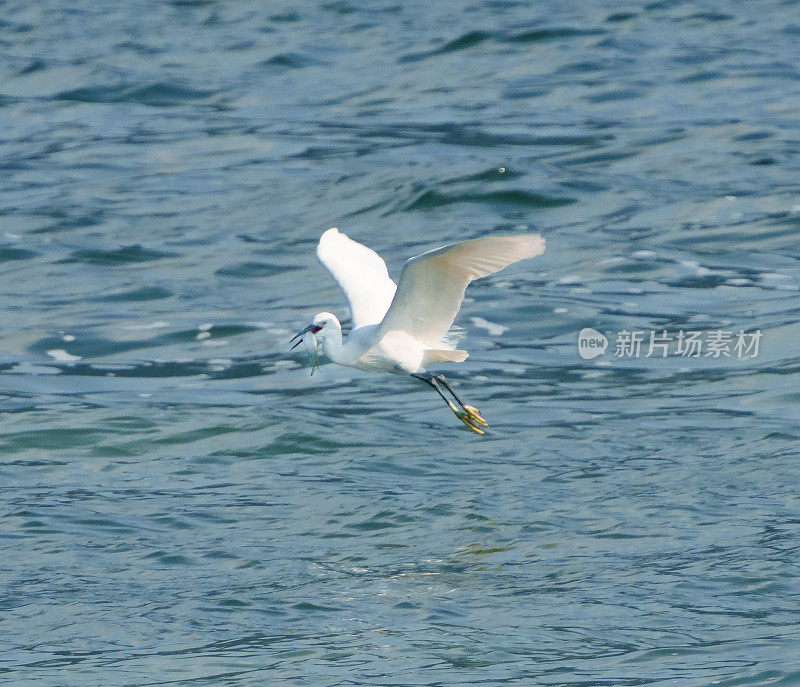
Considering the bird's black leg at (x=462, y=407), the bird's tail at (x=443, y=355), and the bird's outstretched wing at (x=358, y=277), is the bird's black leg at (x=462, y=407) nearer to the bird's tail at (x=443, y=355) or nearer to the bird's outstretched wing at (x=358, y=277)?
the bird's tail at (x=443, y=355)

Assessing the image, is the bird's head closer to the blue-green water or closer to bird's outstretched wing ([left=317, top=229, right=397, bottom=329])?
bird's outstretched wing ([left=317, top=229, right=397, bottom=329])

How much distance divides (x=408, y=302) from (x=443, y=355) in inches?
23.7

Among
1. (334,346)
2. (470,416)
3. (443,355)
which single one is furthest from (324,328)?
(470,416)

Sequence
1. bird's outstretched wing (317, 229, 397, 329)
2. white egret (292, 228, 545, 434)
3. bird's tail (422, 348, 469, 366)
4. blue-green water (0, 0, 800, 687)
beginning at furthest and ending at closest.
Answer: bird's outstretched wing (317, 229, 397, 329) → bird's tail (422, 348, 469, 366) → white egret (292, 228, 545, 434) → blue-green water (0, 0, 800, 687)

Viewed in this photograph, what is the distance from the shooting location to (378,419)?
37.9 ft

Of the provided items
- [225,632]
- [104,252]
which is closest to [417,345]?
[225,632]

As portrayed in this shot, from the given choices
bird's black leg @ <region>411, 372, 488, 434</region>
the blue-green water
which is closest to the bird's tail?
bird's black leg @ <region>411, 372, 488, 434</region>

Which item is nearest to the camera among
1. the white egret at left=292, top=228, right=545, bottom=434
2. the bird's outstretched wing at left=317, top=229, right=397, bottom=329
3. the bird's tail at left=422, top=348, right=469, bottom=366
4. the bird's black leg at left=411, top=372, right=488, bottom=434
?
the white egret at left=292, top=228, right=545, bottom=434

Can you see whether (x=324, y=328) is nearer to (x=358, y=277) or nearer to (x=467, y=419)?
(x=358, y=277)

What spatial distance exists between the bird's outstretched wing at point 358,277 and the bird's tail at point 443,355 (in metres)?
0.39

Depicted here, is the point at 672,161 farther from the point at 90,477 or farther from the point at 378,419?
the point at 90,477

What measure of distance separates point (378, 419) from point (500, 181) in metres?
6.04

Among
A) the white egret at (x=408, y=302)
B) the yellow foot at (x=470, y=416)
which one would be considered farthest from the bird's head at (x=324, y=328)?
the yellow foot at (x=470, y=416)

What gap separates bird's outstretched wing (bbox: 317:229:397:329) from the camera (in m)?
9.37
